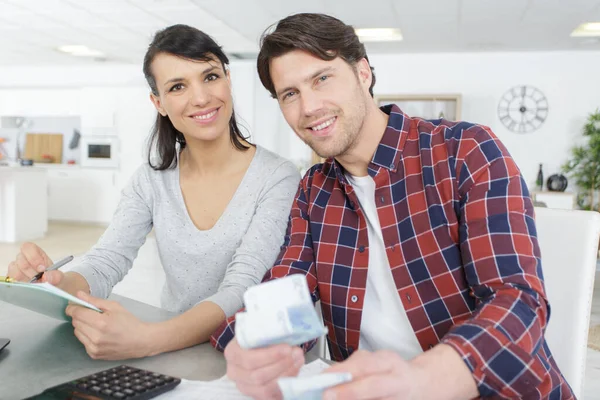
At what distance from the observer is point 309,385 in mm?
579

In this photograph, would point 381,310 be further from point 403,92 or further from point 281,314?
point 403,92

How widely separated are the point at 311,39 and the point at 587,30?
6.59 metres

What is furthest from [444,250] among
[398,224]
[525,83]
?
[525,83]

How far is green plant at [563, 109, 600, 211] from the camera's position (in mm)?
7602

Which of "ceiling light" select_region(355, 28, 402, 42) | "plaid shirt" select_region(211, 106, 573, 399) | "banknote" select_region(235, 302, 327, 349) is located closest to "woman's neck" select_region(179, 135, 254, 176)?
"plaid shirt" select_region(211, 106, 573, 399)

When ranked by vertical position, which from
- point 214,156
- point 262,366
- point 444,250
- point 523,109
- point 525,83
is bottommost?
point 262,366

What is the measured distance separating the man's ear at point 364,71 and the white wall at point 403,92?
6.55m

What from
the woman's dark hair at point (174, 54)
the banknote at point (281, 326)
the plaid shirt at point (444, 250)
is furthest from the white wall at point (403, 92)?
the banknote at point (281, 326)

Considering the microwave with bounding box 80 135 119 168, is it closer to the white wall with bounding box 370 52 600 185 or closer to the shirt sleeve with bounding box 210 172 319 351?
the white wall with bounding box 370 52 600 185

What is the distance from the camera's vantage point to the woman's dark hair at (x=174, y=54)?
1.50 meters

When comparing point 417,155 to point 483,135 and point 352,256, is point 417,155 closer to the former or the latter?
point 483,135

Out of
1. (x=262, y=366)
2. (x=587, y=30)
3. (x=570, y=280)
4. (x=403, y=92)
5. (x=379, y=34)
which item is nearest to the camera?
(x=262, y=366)

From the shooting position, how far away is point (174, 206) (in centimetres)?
161

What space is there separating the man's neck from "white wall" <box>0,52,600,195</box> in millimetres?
6617
